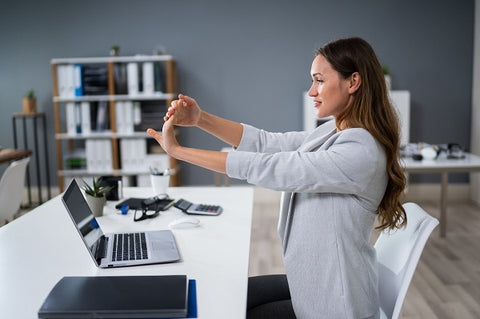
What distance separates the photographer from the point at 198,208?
220 centimetres

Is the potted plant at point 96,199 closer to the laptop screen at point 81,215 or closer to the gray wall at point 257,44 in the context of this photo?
the laptop screen at point 81,215

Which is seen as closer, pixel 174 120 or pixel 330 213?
pixel 330 213

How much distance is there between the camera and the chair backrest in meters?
1.41

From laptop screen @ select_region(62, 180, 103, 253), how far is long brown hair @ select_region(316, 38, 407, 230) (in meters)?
0.89

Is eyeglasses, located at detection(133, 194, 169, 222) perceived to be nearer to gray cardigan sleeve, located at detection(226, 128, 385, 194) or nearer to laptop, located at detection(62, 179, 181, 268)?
laptop, located at detection(62, 179, 181, 268)

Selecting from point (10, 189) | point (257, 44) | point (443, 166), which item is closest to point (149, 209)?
point (10, 189)

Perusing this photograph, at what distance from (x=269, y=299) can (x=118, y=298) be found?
68cm

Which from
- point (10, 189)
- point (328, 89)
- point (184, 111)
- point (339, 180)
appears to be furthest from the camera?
point (10, 189)

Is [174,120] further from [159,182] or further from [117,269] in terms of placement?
[159,182]

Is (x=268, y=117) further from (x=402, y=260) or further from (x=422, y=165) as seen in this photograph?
(x=402, y=260)

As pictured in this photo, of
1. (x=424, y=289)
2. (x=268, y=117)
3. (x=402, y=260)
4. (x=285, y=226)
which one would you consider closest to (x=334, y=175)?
(x=285, y=226)

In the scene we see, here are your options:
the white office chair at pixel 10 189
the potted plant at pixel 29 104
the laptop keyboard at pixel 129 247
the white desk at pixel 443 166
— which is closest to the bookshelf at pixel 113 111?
the potted plant at pixel 29 104

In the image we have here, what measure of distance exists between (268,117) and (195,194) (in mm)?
3036

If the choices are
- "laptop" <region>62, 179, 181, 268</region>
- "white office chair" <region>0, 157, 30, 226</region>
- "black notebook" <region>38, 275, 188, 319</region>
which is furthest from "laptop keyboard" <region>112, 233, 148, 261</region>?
"white office chair" <region>0, 157, 30, 226</region>
